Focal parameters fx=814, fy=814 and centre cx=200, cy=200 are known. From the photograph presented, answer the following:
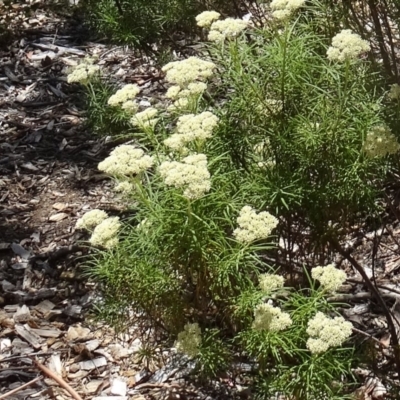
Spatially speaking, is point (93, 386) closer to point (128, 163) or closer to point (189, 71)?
point (128, 163)

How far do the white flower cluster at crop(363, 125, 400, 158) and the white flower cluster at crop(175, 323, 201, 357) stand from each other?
2.45 feet

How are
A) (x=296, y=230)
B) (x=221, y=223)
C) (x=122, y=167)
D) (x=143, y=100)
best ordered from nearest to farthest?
(x=122, y=167), (x=221, y=223), (x=296, y=230), (x=143, y=100)

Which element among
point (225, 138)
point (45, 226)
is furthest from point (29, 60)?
point (225, 138)

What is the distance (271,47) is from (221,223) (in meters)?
0.61

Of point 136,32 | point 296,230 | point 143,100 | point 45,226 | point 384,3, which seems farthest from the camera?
point 143,100

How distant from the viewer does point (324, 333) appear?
217 cm

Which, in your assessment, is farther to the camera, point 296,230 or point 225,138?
point 296,230

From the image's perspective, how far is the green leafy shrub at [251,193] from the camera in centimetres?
237

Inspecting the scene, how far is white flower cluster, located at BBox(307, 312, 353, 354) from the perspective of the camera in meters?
2.17

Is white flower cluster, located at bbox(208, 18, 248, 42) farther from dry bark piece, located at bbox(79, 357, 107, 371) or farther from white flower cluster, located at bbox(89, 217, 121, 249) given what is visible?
dry bark piece, located at bbox(79, 357, 107, 371)

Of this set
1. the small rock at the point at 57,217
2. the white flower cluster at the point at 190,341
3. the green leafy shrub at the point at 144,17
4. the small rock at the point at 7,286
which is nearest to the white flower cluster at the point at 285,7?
the white flower cluster at the point at 190,341

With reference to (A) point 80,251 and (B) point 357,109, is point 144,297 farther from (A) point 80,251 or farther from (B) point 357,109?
(A) point 80,251

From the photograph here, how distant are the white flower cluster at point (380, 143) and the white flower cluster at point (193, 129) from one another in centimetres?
47

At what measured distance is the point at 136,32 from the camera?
3.85 m
